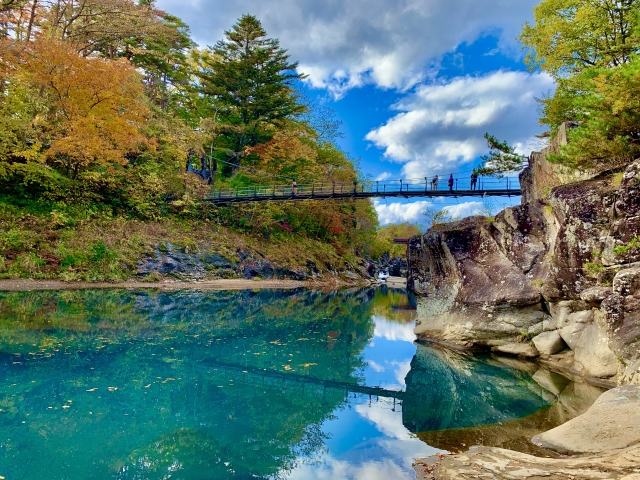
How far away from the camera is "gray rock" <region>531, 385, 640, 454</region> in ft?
14.2

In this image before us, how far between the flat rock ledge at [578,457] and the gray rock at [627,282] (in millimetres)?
1784

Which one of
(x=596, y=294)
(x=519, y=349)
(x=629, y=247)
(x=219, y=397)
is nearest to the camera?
(x=219, y=397)

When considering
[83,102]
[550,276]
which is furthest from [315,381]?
[83,102]

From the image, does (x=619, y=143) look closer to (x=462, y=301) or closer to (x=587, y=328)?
(x=587, y=328)

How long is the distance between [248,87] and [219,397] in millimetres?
27883

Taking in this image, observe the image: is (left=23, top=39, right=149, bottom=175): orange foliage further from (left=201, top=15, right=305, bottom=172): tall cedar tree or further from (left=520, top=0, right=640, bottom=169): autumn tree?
(left=520, top=0, right=640, bottom=169): autumn tree

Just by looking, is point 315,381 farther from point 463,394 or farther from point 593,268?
point 593,268

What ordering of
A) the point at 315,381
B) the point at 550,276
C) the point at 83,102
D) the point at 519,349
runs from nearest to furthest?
the point at 315,381
the point at 550,276
the point at 519,349
the point at 83,102

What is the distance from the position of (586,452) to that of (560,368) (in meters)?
5.13

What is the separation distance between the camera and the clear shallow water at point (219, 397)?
466 cm

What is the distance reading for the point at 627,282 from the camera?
6328 millimetres

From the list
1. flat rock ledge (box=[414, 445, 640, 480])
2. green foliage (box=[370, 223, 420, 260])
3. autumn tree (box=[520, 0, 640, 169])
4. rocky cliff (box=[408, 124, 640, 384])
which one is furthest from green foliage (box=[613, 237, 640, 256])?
green foliage (box=[370, 223, 420, 260])

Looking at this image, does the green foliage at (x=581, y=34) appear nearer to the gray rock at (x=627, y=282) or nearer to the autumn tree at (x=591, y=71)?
the autumn tree at (x=591, y=71)

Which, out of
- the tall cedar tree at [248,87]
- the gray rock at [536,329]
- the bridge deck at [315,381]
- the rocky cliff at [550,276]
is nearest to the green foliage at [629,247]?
the rocky cliff at [550,276]
